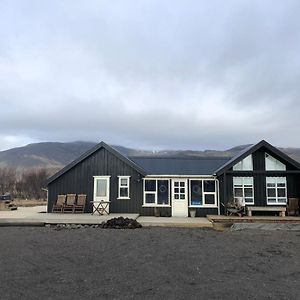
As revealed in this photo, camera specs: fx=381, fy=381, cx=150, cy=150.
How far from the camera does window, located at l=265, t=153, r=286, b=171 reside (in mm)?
19344

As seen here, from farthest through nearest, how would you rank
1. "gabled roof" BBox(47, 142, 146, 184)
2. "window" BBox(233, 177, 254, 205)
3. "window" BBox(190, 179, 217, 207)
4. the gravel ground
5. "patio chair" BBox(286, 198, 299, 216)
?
"gabled roof" BBox(47, 142, 146, 184), "window" BBox(190, 179, 217, 207), "window" BBox(233, 177, 254, 205), "patio chair" BBox(286, 198, 299, 216), the gravel ground

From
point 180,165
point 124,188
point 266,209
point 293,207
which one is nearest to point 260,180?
point 266,209

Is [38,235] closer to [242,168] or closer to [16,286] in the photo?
[16,286]

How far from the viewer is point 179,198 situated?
781 inches

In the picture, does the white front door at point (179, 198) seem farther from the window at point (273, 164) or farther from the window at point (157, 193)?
the window at point (273, 164)

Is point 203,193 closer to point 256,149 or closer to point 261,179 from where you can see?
point 261,179

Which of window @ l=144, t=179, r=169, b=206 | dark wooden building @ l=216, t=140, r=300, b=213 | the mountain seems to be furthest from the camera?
the mountain

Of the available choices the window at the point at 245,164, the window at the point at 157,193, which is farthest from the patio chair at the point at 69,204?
the window at the point at 245,164

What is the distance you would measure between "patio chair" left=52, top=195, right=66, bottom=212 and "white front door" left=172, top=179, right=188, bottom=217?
5.81 m

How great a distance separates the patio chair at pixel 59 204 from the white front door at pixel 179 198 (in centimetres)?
581

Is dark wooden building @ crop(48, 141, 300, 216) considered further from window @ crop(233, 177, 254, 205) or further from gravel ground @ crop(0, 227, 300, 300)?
gravel ground @ crop(0, 227, 300, 300)

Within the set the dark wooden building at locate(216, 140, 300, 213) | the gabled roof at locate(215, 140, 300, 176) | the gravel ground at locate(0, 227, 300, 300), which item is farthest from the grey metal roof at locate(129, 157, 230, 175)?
the gravel ground at locate(0, 227, 300, 300)

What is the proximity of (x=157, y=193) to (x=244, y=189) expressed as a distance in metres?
4.46

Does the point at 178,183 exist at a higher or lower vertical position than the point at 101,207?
higher
